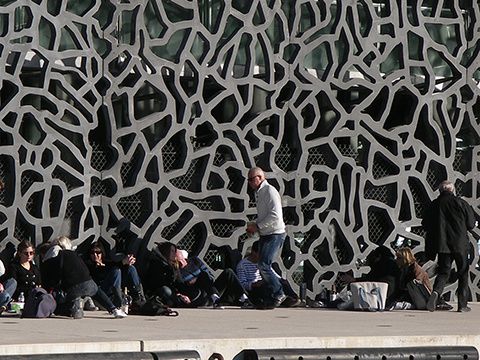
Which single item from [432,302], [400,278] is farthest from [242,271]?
[432,302]

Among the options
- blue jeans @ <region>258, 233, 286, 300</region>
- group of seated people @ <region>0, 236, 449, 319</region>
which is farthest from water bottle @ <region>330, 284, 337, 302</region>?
blue jeans @ <region>258, 233, 286, 300</region>

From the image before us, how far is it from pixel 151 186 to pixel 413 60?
5343 millimetres

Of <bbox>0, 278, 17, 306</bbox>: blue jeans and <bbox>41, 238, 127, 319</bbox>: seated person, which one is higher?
<bbox>41, 238, 127, 319</bbox>: seated person

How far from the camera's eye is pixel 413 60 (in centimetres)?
2672

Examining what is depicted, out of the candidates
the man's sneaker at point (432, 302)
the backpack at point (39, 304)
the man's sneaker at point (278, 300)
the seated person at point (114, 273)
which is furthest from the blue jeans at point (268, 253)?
the backpack at point (39, 304)

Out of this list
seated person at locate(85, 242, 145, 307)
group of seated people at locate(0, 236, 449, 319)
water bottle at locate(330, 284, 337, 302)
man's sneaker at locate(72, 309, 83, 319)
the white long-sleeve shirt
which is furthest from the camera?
water bottle at locate(330, 284, 337, 302)

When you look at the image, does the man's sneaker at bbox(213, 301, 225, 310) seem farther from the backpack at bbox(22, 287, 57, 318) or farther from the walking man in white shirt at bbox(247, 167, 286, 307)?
the backpack at bbox(22, 287, 57, 318)

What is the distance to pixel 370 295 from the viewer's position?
75.4 feet

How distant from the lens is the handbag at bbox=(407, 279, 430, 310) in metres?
23.4

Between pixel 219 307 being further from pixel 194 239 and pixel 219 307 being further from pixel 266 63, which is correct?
pixel 266 63

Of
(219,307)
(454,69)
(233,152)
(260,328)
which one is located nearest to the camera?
(260,328)

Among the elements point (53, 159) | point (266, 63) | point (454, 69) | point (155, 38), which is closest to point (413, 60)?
point (454, 69)

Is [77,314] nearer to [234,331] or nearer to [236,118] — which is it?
[234,331]

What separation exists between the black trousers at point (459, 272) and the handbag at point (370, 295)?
1055 mm
